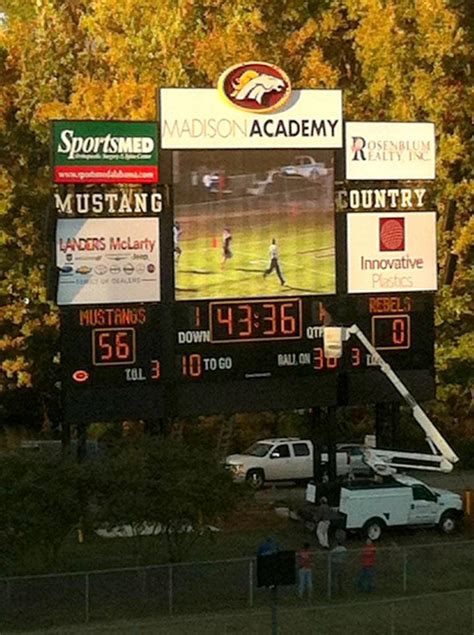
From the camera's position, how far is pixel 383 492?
98.3 ft

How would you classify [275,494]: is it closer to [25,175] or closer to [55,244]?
[55,244]

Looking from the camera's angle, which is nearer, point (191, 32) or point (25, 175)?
point (191, 32)

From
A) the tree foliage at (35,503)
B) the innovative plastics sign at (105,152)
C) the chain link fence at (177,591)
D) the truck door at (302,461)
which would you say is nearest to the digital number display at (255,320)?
the innovative plastics sign at (105,152)

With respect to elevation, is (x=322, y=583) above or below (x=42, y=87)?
below

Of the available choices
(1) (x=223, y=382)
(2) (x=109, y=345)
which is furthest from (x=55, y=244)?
(1) (x=223, y=382)

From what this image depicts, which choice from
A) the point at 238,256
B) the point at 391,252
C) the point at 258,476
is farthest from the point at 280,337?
the point at 258,476

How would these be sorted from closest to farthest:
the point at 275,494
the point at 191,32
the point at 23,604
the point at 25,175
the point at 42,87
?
1. the point at 23,604
2. the point at 275,494
3. the point at 191,32
4. the point at 25,175
5. the point at 42,87

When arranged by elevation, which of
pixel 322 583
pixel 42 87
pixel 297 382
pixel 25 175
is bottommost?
pixel 322 583

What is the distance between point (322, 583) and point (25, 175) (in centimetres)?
2420

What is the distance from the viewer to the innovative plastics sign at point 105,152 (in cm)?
2778

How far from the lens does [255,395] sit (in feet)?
95.6

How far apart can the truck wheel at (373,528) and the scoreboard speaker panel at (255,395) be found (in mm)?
2845

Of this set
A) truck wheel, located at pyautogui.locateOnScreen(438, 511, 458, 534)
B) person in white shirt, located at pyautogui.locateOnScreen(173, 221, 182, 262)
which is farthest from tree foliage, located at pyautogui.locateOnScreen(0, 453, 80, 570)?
truck wheel, located at pyautogui.locateOnScreen(438, 511, 458, 534)

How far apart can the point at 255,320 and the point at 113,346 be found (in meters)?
3.20
